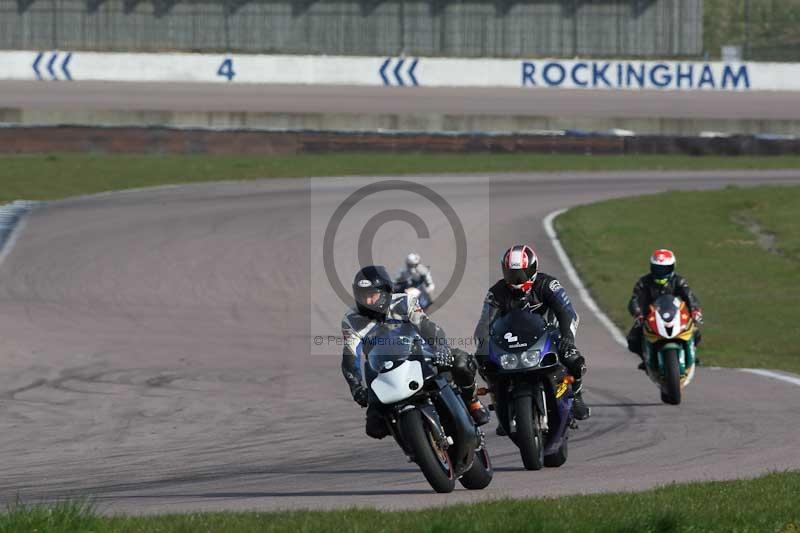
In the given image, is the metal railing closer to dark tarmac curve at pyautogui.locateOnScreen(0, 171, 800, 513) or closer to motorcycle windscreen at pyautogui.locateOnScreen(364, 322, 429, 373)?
dark tarmac curve at pyautogui.locateOnScreen(0, 171, 800, 513)

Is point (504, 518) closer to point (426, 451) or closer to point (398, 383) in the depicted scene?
point (426, 451)

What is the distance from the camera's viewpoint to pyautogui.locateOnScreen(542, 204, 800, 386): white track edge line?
598 inches

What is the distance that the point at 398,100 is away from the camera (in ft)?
166

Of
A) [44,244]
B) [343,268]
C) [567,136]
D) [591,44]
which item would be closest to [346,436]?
[343,268]

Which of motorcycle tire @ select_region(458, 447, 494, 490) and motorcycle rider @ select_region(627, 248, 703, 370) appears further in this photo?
motorcycle rider @ select_region(627, 248, 703, 370)

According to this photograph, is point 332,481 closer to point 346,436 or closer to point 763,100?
point 346,436

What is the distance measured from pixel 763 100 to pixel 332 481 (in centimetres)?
4546

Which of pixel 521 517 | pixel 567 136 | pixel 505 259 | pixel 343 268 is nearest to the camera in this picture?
pixel 521 517

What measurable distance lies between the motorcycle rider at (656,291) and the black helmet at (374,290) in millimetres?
5693

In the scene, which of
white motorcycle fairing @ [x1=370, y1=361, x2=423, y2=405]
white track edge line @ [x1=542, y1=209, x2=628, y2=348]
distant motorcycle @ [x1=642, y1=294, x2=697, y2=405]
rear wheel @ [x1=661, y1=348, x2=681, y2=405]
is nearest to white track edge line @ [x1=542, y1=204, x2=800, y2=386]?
white track edge line @ [x1=542, y1=209, x2=628, y2=348]

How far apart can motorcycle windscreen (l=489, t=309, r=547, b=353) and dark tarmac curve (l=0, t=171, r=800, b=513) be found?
94cm

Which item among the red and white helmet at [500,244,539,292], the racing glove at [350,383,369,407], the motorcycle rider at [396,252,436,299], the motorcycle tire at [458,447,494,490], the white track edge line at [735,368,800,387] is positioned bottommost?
the white track edge line at [735,368,800,387]

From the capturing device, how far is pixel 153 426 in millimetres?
12352

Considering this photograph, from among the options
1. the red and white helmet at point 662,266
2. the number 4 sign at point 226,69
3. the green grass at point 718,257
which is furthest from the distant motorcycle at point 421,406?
the number 4 sign at point 226,69
